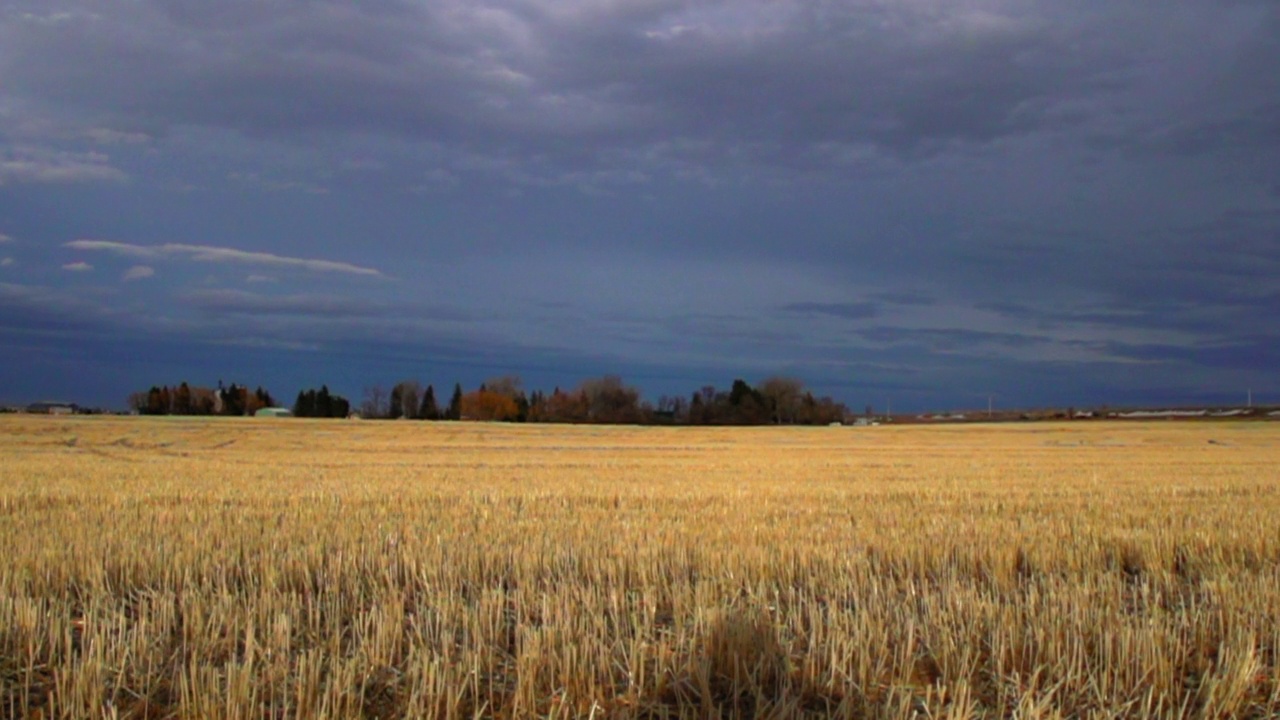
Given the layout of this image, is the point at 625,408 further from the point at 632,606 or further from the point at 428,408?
the point at 632,606

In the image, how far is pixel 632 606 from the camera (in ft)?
22.5

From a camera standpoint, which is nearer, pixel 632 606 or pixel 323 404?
pixel 632 606

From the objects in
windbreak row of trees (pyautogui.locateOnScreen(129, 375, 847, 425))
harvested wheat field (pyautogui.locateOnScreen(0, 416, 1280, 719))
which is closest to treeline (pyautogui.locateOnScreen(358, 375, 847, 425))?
windbreak row of trees (pyautogui.locateOnScreen(129, 375, 847, 425))

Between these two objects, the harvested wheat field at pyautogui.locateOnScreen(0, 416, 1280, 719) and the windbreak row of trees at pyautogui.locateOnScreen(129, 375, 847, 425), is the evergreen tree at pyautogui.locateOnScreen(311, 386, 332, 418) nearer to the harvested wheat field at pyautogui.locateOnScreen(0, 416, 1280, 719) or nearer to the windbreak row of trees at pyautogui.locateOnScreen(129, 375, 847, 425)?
the windbreak row of trees at pyautogui.locateOnScreen(129, 375, 847, 425)

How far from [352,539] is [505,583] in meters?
2.90

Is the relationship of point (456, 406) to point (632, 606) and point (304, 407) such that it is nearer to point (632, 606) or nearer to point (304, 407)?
point (304, 407)

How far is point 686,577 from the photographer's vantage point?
7.96 m

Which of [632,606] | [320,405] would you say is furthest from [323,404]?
[632,606]

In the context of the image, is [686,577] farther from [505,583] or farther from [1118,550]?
[1118,550]

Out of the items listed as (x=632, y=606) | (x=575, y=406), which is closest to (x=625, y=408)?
(x=575, y=406)

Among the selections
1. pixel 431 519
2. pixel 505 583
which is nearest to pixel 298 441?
pixel 431 519

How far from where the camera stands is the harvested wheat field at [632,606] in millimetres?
4852

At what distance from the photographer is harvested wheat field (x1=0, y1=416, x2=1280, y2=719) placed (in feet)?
15.9

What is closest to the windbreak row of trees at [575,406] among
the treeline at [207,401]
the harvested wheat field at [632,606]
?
the treeline at [207,401]
